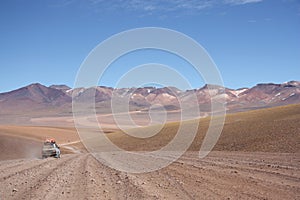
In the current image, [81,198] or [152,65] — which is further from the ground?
[152,65]

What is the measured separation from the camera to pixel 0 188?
14.3 meters

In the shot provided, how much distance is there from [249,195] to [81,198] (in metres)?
4.96

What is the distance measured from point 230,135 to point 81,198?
3502 cm

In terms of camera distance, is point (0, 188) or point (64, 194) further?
point (0, 188)

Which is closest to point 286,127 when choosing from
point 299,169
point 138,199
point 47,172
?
point 299,169

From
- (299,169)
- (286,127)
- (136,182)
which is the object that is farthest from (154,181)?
(286,127)

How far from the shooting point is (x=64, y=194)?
1271 centimetres

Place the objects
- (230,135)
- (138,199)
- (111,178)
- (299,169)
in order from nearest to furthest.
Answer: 1. (138,199)
2. (111,178)
3. (299,169)
4. (230,135)

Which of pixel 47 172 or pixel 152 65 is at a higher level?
pixel 152 65

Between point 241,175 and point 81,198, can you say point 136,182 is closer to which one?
point 81,198

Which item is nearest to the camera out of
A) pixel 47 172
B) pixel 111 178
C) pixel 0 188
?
pixel 0 188

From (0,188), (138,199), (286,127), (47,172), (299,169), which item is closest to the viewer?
(138,199)

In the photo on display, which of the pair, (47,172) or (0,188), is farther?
(47,172)

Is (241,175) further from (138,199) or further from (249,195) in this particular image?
(138,199)
